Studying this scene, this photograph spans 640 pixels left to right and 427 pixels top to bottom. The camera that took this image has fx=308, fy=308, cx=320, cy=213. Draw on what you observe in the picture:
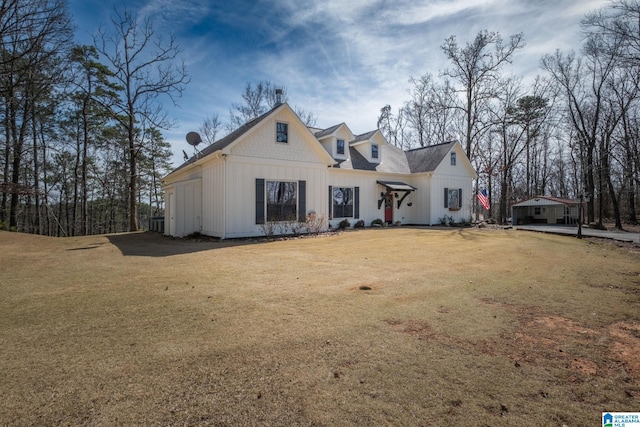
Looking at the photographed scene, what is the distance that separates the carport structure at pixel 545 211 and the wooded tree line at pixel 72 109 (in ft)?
85.0

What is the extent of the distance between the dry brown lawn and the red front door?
13.1 meters

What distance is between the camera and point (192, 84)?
66.0 ft

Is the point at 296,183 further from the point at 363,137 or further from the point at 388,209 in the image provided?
the point at 363,137

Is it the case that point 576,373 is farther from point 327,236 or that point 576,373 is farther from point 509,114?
point 509,114

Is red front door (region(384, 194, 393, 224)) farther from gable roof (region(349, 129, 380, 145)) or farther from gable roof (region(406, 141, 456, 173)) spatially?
gable roof (region(349, 129, 380, 145))

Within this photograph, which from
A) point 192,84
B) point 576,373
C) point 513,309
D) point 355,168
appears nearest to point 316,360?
point 576,373

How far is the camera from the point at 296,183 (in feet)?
45.3

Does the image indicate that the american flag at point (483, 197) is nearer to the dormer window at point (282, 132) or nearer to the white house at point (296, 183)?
the white house at point (296, 183)

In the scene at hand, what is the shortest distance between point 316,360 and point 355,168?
15668 mm

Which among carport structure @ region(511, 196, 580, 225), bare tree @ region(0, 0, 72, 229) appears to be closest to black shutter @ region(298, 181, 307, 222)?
bare tree @ region(0, 0, 72, 229)

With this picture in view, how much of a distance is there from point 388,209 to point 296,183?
7.88 metres

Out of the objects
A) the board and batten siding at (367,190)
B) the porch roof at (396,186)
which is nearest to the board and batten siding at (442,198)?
the board and batten siding at (367,190)

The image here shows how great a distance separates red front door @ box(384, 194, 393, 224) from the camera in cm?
1920

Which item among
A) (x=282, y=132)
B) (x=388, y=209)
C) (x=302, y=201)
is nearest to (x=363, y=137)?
(x=388, y=209)
